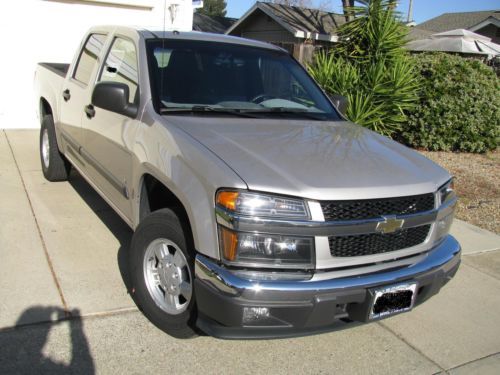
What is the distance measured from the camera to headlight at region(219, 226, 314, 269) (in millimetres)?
2561

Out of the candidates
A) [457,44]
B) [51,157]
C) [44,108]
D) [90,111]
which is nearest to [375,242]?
[90,111]

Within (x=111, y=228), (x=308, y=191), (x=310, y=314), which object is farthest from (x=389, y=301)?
(x=111, y=228)

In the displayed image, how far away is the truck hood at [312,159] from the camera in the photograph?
2.68 m

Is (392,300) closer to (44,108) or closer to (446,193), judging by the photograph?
(446,193)

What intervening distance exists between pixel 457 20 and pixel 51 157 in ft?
106

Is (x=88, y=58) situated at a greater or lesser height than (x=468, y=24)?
lesser

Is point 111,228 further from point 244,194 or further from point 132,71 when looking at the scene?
point 244,194

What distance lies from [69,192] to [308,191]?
4016mm

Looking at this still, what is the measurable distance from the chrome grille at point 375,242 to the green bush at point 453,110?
22.3 feet

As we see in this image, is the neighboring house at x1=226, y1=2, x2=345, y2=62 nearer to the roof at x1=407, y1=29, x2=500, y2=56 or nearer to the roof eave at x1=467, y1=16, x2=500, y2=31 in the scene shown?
the roof at x1=407, y1=29, x2=500, y2=56

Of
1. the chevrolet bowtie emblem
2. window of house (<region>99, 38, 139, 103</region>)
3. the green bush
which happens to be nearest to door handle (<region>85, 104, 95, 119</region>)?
window of house (<region>99, 38, 139, 103</region>)

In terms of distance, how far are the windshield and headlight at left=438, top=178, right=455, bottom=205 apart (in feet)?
3.99

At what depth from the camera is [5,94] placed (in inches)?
346

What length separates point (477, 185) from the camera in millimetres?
7820
